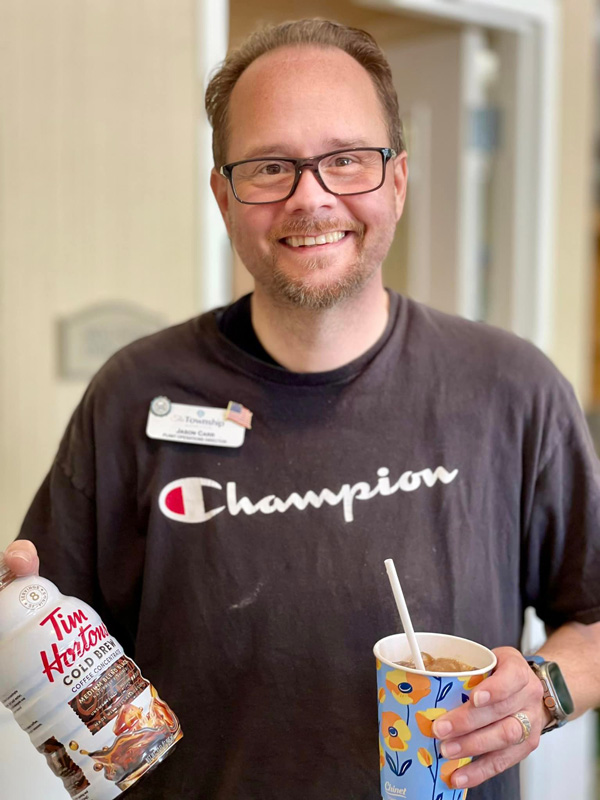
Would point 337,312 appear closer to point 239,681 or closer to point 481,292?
point 239,681

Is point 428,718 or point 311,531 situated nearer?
point 428,718

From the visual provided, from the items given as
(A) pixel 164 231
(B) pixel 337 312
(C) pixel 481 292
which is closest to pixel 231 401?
(B) pixel 337 312

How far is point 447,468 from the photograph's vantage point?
3.93ft

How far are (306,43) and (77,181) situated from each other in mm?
1007

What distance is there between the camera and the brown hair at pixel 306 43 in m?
1.21

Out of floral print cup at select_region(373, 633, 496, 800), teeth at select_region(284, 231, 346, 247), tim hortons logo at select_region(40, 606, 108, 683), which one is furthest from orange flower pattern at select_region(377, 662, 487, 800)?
teeth at select_region(284, 231, 346, 247)

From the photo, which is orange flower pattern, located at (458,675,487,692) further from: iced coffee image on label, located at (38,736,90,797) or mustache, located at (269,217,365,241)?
mustache, located at (269,217,365,241)

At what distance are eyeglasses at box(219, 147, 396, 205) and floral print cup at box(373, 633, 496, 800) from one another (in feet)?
1.90

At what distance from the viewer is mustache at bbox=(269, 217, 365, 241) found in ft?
3.69

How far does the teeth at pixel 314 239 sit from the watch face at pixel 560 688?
1.94ft

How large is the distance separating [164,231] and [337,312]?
1.12 metres

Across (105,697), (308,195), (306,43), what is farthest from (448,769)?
(306,43)

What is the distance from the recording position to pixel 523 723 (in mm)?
920

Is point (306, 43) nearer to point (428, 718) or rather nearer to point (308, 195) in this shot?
point (308, 195)
